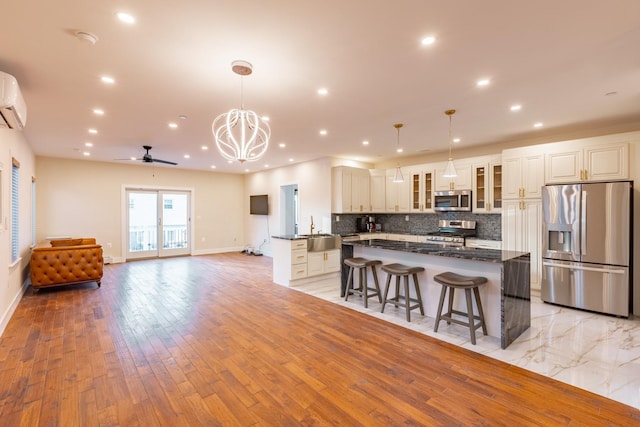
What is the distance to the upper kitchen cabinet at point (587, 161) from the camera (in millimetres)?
4121

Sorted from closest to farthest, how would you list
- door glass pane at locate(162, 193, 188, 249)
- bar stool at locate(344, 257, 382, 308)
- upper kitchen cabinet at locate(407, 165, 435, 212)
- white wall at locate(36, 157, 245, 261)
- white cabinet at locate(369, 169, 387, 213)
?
bar stool at locate(344, 257, 382, 308), upper kitchen cabinet at locate(407, 165, 435, 212), white wall at locate(36, 157, 245, 261), white cabinet at locate(369, 169, 387, 213), door glass pane at locate(162, 193, 188, 249)

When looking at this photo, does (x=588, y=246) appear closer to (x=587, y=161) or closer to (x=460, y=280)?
(x=587, y=161)

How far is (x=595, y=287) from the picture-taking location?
4.11 meters

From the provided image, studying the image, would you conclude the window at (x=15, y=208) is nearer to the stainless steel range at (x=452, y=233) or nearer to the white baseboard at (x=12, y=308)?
the white baseboard at (x=12, y=308)

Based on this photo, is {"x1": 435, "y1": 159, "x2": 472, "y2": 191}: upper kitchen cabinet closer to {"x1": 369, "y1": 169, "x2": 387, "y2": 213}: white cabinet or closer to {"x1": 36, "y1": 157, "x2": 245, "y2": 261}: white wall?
{"x1": 369, "y1": 169, "x2": 387, "y2": 213}: white cabinet

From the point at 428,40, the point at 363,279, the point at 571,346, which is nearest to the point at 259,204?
the point at 363,279

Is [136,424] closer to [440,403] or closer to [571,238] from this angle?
[440,403]

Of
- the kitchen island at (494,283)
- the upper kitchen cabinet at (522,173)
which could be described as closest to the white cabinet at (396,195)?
the upper kitchen cabinet at (522,173)

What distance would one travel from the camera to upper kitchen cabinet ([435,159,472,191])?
19.7ft

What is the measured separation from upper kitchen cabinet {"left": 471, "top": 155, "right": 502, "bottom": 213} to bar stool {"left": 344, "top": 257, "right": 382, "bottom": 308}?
2795 mm

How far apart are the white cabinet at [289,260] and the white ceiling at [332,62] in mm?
2176

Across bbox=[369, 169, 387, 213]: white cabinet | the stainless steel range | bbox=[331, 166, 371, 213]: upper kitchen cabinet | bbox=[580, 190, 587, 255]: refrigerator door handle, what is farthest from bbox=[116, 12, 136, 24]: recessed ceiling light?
bbox=[369, 169, 387, 213]: white cabinet

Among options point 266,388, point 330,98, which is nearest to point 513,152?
point 330,98

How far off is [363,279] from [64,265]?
17.3 ft
